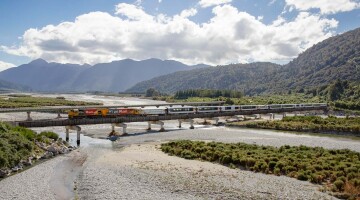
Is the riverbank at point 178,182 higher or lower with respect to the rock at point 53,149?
lower

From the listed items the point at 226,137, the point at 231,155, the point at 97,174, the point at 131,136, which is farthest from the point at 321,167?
the point at 131,136

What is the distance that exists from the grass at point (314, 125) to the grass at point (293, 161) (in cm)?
3209

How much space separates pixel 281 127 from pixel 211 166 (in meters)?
49.3

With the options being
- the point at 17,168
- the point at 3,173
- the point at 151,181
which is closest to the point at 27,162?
the point at 17,168

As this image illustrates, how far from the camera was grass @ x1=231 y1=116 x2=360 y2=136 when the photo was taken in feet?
251

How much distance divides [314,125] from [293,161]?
46349mm

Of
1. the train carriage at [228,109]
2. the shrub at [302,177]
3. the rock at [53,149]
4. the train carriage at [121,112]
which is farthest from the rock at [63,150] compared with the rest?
the train carriage at [228,109]

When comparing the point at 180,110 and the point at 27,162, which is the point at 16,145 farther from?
the point at 180,110

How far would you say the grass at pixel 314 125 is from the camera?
76438 mm

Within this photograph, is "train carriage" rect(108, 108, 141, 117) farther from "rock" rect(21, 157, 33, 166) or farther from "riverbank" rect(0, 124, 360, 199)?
"rock" rect(21, 157, 33, 166)

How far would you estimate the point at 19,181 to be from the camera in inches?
1268

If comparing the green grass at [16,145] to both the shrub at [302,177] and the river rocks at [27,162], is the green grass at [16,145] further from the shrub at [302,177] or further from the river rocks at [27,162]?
the shrub at [302,177]

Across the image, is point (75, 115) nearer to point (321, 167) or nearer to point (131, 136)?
point (131, 136)

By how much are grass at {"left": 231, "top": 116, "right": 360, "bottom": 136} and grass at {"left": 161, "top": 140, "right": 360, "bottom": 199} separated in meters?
32.1
